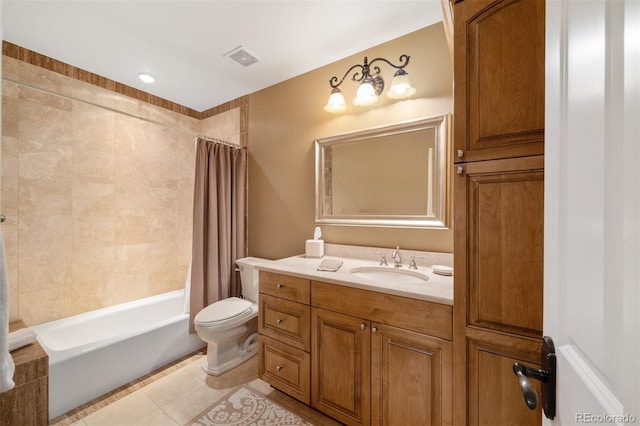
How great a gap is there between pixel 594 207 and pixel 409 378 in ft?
3.70

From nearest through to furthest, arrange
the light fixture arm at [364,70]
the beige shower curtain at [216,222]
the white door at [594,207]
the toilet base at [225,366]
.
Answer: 1. the white door at [594,207]
2. the light fixture arm at [364,70]
3. the toilet base at [225,366]
4. the beige shower curtain at [216,222]

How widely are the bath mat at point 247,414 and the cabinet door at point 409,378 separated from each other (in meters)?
0.57

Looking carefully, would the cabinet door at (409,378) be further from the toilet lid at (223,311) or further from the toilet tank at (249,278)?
the toilet tank at (249,278)

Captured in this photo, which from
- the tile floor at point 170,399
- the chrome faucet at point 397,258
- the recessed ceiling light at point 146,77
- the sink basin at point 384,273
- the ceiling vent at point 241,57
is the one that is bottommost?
the tile floor at point 170,399

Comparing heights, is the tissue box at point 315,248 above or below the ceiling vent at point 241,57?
below

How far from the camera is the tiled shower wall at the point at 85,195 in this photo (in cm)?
192

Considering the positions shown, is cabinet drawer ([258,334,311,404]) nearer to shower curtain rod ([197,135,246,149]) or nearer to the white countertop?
the white countertop

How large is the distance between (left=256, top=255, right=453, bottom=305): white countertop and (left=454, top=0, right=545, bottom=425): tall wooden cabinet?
5.5 inches

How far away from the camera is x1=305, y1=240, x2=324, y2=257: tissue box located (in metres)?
2.08

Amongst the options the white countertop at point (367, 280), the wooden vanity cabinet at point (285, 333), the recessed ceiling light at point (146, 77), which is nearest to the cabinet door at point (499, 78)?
the white countertop at point (367, 280)

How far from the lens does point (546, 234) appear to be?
22.4 inches

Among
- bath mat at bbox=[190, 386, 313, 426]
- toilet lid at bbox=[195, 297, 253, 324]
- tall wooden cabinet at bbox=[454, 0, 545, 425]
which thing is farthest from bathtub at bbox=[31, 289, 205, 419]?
tall wooden cabinet at bbox=[454, 0, 545, 425]

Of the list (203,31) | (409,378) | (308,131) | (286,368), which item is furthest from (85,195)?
(409,378)

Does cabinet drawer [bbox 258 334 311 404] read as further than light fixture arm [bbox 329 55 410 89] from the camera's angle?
No
